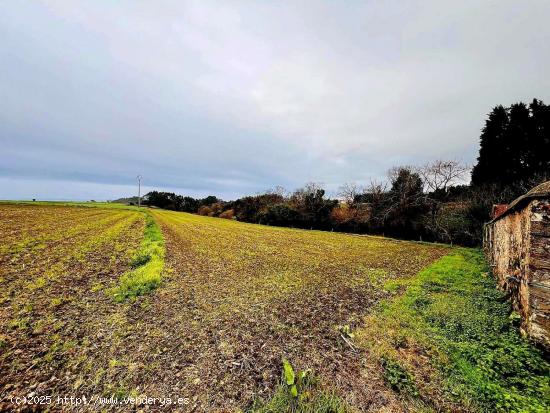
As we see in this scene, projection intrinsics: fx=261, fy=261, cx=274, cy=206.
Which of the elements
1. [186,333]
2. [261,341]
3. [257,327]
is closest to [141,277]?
[186,333]

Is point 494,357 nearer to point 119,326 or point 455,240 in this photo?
point 119,326

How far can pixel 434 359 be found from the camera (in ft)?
18.1

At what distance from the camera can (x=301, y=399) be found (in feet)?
14.4

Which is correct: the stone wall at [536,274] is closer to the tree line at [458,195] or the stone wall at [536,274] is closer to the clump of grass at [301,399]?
the clump of grass at [301,399]

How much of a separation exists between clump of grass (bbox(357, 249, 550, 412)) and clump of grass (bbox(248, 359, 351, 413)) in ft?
4.25

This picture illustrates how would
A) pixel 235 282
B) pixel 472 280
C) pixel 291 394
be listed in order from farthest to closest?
pixel 472 280
pixel 235 282
pixel 291 394

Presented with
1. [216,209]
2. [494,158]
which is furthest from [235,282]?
[216,209]

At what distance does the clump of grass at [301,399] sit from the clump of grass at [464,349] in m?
1.30

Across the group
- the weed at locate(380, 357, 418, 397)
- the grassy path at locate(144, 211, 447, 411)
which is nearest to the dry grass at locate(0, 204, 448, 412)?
the grassy path at locate(144, 211, 447, 411)

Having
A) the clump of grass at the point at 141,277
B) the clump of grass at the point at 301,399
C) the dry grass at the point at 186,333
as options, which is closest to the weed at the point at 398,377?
the dry grass at the point at 186,333

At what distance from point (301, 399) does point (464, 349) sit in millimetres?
4010

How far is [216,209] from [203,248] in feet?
234

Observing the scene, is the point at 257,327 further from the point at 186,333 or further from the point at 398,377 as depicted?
the point at 398,377

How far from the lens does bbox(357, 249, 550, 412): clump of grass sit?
14.5 ft
